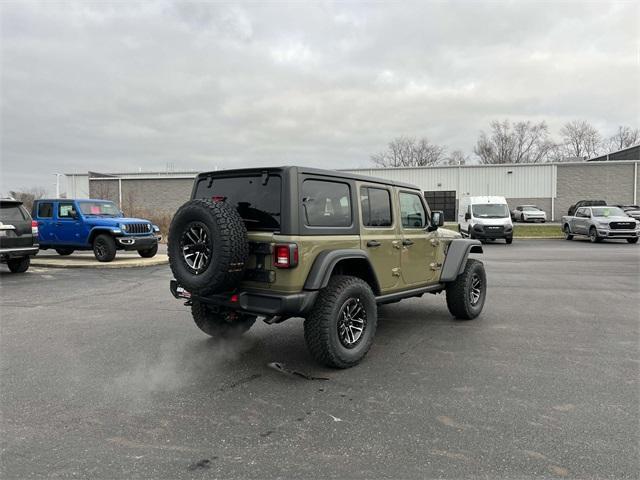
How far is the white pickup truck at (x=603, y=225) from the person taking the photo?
2072 centimetres

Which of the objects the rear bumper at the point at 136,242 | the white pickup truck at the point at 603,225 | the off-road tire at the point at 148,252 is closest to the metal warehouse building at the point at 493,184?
the white pickup truck at the point at 603,225

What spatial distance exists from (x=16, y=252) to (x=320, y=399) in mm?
9711

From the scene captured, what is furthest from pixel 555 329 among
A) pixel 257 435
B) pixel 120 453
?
pixel 120 453

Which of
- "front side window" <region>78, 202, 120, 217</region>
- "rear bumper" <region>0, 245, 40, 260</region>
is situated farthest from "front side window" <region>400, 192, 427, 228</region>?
"front side window" <region>78, 202, 120, 217</region>

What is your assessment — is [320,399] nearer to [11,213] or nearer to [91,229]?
[11,213]

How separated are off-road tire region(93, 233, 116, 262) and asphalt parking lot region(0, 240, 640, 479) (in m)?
6.28

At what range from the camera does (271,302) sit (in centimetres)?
422

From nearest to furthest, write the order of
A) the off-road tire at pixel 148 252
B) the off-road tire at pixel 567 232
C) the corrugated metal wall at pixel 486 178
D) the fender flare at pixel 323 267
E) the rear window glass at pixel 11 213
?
1. the fender flare at pixel 323 267
2. the rear window glass at pixel 11 213
3. the off-road tire at pixel 148 252
4. the off-road tire at pixel 567 232
5. the corrugated metal wall at pixel 486 178

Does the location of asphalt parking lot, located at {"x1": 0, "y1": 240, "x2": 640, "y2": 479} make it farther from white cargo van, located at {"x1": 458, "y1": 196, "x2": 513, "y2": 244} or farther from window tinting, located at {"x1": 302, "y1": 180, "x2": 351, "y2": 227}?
white cargo van, located at {"x1": 458, "y1": 196, "x2": 513, "y2": 244}

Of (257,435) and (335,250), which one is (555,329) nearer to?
(335,250)

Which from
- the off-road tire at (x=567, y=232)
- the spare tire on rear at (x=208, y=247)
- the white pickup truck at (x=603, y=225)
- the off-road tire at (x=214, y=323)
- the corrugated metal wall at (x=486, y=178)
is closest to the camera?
the spare tire on rear at (x=208, y=247)

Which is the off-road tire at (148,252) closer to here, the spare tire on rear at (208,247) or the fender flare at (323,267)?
the spare tire on rear at (208,247)

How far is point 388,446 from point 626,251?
58.1ft

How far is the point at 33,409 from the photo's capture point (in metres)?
3.67
